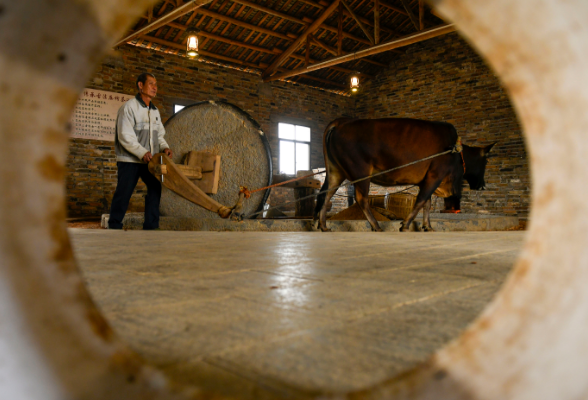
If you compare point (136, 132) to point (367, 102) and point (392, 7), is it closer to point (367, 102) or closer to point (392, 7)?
point (392, 7)

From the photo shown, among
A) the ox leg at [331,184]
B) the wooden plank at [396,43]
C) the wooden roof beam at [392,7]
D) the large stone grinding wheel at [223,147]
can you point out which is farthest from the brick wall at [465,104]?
the large stone grinding wheel at [223,147]

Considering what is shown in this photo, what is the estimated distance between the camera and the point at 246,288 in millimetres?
1199

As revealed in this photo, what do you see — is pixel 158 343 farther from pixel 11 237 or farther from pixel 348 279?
pixel 348 279

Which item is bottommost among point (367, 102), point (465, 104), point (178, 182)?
point (178, 182)

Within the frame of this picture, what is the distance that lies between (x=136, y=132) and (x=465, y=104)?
10875mm

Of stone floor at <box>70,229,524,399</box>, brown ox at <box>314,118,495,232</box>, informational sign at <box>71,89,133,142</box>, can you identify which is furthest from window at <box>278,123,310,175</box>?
stone floor at <box>70,229,524,399</box>

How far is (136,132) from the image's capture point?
171 inches

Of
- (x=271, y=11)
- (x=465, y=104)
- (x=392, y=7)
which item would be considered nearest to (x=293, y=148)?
(x=271, y=11)

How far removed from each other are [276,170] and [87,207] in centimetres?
543

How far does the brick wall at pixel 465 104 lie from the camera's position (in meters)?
11.5

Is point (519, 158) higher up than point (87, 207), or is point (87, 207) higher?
point (519, 158)

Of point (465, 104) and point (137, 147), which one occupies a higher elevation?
point (465, 104)

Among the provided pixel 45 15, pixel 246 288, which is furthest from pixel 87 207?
pixel 45 15

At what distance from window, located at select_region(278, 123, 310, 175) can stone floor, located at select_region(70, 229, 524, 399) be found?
1179 centimetres
